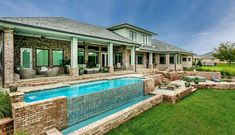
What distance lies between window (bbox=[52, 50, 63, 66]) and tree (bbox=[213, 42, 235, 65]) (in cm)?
5327

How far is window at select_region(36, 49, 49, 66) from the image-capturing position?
14654 millimetres

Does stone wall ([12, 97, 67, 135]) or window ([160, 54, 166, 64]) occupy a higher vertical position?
window ([160, 54, 166, 64])

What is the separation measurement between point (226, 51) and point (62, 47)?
2095 inches

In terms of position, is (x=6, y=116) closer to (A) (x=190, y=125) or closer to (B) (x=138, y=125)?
(B) (x=138, y=125)

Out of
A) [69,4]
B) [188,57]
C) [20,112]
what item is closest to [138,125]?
[20,112]

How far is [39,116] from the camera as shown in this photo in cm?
483

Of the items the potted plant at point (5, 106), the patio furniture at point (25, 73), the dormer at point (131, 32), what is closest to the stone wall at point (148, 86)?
the potted plant at point (5, 106)

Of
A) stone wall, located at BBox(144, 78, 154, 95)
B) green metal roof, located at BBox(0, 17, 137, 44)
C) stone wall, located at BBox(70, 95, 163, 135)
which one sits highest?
green metal roof, located at BBox(0, 17, 137, 44)

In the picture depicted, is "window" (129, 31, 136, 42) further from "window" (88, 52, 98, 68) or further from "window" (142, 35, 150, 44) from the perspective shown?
"window" (88, 52, 98, 68)

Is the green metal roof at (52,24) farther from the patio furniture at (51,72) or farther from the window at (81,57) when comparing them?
the patio furniture at (51,72)

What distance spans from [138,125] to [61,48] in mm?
13705

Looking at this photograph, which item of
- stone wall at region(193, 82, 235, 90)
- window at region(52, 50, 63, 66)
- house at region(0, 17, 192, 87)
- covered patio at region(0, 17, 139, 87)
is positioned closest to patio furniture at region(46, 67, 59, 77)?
covered patio at region(0, 17, 139, 87)

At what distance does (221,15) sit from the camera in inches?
987

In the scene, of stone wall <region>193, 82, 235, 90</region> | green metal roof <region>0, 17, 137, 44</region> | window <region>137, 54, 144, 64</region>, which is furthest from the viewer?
window <region>137, 54, 144, 64</region>
